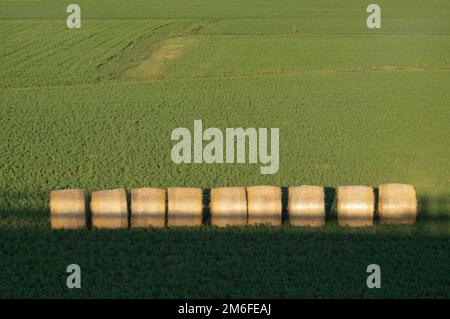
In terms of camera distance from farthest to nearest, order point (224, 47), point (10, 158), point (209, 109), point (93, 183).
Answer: point (224, 47) → point (209, 109) → point (10, 158) → point (93, 183)

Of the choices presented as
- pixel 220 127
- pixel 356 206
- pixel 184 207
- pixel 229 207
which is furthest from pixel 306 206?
pixel 220 127

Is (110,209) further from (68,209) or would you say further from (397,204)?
(397,204)

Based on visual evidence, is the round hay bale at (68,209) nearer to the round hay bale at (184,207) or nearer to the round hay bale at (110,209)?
the round hay bale at (110,209)

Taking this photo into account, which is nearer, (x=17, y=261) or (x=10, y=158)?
(x=17, y=261)

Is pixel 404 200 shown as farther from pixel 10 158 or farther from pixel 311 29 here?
pixel 311 29

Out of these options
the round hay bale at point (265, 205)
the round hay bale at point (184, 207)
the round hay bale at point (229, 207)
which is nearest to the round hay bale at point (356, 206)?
the round hay bale at point (265, 205)

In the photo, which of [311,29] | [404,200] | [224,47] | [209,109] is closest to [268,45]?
[224,47]
